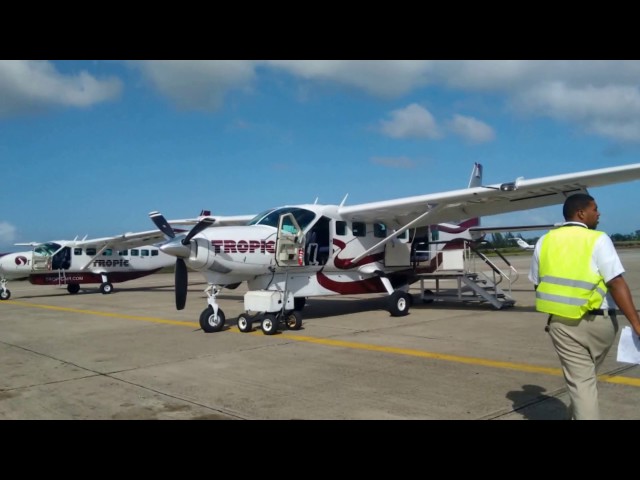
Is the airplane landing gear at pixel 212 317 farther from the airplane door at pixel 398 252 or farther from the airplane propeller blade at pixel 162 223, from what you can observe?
the airplane door at pixel 398 252

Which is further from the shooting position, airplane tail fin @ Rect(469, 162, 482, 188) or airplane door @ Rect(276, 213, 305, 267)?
airplane tail fin @ Rect(469, 162, 482, 188)

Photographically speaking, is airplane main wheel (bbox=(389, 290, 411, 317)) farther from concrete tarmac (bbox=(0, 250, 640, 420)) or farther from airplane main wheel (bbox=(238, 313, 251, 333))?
airplane main wheel (bbox=(238, 313, 251, 333))

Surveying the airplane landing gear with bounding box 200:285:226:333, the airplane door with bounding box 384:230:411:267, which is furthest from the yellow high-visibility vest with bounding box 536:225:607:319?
the airplane door with bounding box 384:230:411:267

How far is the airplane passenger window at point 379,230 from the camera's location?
45.8ft

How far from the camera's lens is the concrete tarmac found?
518cm

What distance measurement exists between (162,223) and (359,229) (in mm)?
5101

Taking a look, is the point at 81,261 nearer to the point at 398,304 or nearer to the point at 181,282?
the point at 181,282

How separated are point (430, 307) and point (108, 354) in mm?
9378

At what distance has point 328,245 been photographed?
494 inches

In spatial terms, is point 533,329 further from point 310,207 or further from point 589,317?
point 589,317

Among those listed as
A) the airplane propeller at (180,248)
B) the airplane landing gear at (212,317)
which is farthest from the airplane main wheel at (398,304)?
the airplane propeller at (180,248)

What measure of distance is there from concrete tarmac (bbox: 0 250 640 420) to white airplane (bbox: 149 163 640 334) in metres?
0.76

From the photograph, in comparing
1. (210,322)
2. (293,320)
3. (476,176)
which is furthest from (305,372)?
(476,176)

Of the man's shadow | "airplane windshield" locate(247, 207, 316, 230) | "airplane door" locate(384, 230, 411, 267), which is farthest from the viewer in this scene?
"airplane door" locate(384, 230, 411, 267)
